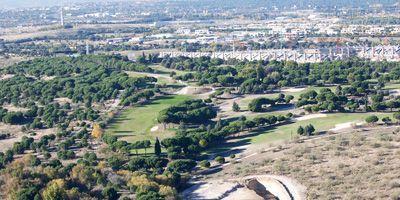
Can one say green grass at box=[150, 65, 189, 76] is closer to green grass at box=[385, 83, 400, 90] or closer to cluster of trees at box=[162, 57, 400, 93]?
cluster of trees at box=[162, 57, 400, 93]

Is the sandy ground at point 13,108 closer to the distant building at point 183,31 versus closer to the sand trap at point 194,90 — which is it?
the sand trap at point 194,90

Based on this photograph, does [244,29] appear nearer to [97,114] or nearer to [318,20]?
[318,20]

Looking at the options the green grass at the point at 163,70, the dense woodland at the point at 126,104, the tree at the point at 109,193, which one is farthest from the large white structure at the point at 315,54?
the tree at the point at 109,193

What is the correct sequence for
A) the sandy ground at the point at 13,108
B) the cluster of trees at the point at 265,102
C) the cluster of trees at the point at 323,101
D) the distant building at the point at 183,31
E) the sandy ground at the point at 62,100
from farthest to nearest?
the distant building at the point at 183,31
the sandy ground at the point at 62,100
the sandy ground at the point at 13,108
the cluster of trees at the point at 265,102
the cluster of trees at the point at 323,101

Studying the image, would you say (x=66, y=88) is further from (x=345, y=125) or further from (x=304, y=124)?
(x=345, y=125)

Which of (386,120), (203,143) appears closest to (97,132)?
(203,143)
